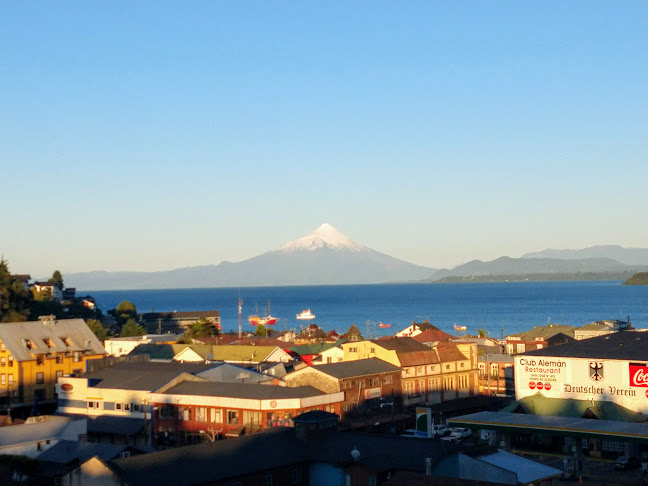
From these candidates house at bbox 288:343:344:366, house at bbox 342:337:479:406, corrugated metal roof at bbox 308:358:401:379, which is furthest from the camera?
house at bbox 288:343:344:366

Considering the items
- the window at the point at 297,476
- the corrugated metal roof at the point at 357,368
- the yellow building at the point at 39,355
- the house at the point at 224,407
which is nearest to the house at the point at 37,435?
the house at the point at 224,407

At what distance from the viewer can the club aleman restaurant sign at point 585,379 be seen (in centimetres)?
4011

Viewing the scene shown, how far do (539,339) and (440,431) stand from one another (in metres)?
32.6

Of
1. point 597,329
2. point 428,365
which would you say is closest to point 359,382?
point 428,365

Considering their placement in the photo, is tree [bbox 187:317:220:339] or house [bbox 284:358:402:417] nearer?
house [bbox 284:358:402:417]

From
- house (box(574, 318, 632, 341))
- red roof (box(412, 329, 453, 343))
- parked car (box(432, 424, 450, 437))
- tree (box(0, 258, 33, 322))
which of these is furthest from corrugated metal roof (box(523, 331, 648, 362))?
tree (box(0, 258, 33, 322))

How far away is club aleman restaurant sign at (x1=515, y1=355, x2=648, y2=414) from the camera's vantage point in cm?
4011

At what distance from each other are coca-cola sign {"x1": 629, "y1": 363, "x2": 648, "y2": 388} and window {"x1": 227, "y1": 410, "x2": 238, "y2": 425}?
18.4 m

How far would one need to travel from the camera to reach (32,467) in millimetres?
29906

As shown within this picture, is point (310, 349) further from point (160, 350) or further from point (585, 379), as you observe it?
point (585, 379)

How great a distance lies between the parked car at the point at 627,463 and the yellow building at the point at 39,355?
3461 cm

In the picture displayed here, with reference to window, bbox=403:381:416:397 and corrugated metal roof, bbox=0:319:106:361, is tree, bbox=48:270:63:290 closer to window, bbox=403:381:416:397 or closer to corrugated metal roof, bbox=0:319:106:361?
corrugated metal roof, bbox=0:319:106:361

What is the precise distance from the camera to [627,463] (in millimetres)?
34656

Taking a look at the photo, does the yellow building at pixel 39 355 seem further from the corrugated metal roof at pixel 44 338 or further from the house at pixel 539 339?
the house at pixel 539 339
